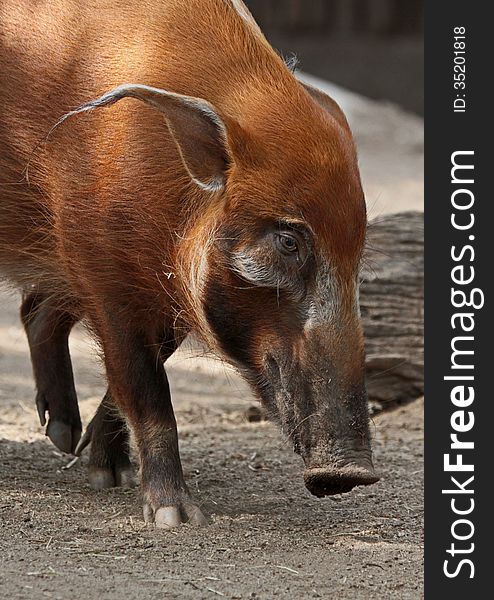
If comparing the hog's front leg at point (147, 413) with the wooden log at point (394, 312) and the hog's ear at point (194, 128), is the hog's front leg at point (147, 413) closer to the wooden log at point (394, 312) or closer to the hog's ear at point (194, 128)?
the hog's ear at point (194, 128)

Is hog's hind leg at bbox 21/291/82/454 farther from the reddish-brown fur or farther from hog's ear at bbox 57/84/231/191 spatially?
hog's ear at bbox 57/84/231/191

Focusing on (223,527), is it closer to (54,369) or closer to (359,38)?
(54,369)

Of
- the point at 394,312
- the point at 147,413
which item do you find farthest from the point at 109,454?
the point at 394,312

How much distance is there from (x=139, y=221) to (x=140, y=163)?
181mm

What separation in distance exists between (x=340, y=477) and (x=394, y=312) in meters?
2.49

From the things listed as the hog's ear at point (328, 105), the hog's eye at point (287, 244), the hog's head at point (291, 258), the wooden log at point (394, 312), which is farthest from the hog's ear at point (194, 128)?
the wooden log at point (394, 312)

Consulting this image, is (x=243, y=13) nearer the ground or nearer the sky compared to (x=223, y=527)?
nearer the sky

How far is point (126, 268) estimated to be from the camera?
4.06m

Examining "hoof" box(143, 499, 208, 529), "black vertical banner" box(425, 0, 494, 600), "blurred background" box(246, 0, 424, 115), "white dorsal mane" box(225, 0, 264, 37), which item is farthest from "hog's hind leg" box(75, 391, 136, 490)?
"blurred background" box(246, 0, 424, 115)

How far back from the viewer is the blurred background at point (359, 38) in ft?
42.7

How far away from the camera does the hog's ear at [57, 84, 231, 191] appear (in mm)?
3670

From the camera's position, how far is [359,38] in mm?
13180

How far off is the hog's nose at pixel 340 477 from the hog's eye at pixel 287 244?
65 centimetres

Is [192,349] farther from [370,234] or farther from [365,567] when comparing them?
[370,234]
